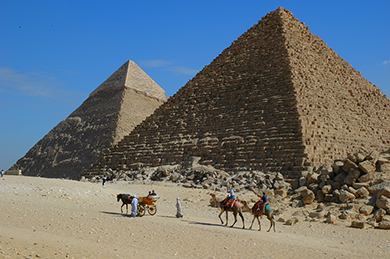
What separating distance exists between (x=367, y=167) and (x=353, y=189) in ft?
3.41

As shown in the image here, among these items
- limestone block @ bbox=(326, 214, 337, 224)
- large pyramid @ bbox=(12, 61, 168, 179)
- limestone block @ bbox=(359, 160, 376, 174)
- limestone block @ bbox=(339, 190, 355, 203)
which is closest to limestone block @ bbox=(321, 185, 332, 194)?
limestone block @ bbox=(339, 190, 355, 203)

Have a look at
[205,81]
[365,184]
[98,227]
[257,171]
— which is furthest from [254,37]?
[98,227]

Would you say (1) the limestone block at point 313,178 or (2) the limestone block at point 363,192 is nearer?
(2) the limestone block at point 363,192

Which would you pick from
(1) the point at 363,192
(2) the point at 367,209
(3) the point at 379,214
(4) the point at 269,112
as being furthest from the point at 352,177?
(4) the point at 269,112

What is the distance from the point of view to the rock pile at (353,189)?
11875 mm

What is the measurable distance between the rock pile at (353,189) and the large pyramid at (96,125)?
21770 mm

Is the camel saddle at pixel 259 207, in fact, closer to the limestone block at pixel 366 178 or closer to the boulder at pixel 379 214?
the boulder at pixel 379 214

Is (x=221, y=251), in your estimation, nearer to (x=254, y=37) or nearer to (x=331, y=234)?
(x=331, y=234)

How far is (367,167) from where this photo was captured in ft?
45.8

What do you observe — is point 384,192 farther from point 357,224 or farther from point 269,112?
point 269,112

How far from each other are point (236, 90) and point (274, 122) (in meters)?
A: 4.48

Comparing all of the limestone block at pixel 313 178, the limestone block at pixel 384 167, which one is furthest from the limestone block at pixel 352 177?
the limestone block at pixel 313 178

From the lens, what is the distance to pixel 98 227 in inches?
330

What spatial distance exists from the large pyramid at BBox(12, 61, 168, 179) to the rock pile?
21.8 m
